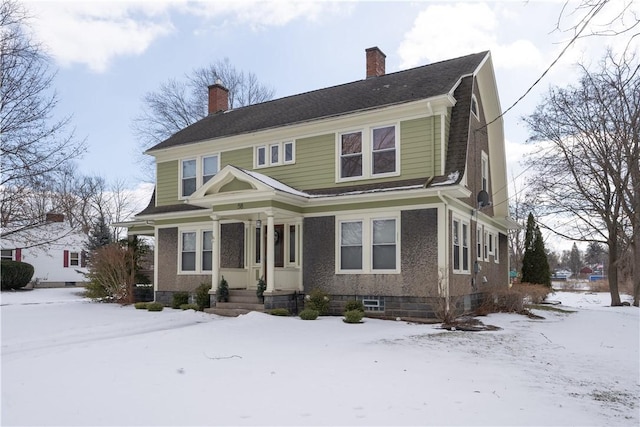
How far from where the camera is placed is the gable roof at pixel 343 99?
13742 mm

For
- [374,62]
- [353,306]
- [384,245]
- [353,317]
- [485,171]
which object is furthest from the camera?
[374,62]

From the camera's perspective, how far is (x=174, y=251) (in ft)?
55.1

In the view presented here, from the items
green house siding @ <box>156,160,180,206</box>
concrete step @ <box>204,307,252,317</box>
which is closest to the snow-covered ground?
concrete step @ <box>204,307,252,317</box>

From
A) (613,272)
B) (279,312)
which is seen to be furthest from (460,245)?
(613,272)

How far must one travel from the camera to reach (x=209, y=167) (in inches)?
662

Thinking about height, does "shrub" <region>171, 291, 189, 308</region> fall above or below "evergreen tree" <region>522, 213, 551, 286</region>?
below

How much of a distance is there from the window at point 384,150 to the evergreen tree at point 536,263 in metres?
12.2

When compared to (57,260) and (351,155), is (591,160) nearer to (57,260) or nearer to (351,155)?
(351,155)

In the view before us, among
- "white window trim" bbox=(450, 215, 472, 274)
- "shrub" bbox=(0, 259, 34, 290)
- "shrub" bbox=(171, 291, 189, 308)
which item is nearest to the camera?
"white window trim" bbox=(450, 215, 472, 274)

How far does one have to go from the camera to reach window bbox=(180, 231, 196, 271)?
54.0 feet

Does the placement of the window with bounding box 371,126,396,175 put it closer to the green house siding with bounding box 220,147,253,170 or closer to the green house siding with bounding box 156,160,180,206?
the green house siding with bounding box 220,147,253,170

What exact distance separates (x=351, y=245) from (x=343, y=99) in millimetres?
4821

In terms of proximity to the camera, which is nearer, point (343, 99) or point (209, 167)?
point (343, 99)

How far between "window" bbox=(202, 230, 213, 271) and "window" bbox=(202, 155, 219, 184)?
6.09 ft
